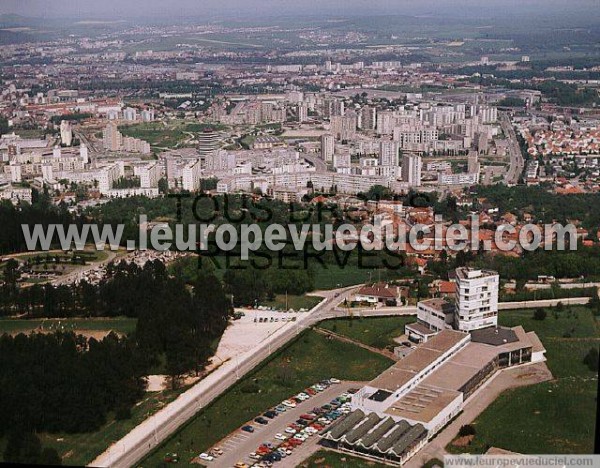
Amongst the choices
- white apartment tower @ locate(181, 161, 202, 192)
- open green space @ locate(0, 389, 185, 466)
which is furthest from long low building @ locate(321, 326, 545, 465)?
white apartment tower @ locate(181, 161, 202, 192)

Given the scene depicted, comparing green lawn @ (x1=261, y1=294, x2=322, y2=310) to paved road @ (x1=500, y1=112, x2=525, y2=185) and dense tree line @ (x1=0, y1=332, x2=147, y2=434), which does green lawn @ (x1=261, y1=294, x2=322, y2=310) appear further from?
paved road @ (x1=500, y1=112, x2=525, y2=185)

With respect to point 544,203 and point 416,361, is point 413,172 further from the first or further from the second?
point 416,361

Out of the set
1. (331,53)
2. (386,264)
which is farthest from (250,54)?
(386,264)

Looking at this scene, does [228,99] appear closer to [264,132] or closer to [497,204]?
[264,132]

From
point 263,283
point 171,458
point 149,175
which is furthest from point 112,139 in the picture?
point 171,458

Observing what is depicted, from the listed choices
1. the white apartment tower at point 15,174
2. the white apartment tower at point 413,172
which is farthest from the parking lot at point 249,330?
the white apartment tower at point 15,174
